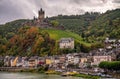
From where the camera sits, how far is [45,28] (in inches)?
6147

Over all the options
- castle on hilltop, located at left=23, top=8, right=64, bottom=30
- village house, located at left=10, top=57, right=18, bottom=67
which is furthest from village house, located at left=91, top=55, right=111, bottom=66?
castle on hilltop, located at left=23, top=8, right=64, bottom=30

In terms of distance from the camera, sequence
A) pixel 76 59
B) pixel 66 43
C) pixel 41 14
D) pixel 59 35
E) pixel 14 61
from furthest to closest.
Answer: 1. pixel 41 14
2. pixel 59 35
3. pixel 14 61
4. pixel 66 43
5. pixel 76 59

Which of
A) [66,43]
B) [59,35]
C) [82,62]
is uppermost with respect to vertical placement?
[59,35]

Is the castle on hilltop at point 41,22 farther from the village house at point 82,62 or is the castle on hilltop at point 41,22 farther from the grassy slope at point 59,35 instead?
the village house at point 82,62

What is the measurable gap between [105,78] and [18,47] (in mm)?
92698

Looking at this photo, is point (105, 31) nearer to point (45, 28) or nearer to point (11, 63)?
point (45, 28)

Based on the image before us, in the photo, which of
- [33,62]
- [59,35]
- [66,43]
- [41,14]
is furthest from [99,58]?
[41,14]

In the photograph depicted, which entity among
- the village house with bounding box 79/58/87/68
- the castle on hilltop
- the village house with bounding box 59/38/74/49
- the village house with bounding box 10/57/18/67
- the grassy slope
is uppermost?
the castle on hilltop

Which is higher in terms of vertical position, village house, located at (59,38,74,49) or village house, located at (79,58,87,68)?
village house, located at (59,38,74,49)

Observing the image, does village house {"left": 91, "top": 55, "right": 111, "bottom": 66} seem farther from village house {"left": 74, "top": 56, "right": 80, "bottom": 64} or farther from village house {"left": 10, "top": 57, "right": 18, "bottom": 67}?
village house {"left": 10, "top": 57, "right": 18, "bottom": 67}

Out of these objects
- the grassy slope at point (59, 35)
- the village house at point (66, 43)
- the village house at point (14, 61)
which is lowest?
the village house at point (14, 61)

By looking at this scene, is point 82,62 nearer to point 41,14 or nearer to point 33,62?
point 33,62

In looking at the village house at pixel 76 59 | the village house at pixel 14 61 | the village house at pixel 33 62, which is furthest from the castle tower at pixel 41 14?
the village house at pixel 76 59

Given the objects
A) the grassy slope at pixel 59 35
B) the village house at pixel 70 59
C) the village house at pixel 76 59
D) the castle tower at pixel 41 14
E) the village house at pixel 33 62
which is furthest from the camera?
the castle tower at pixel 41 14
